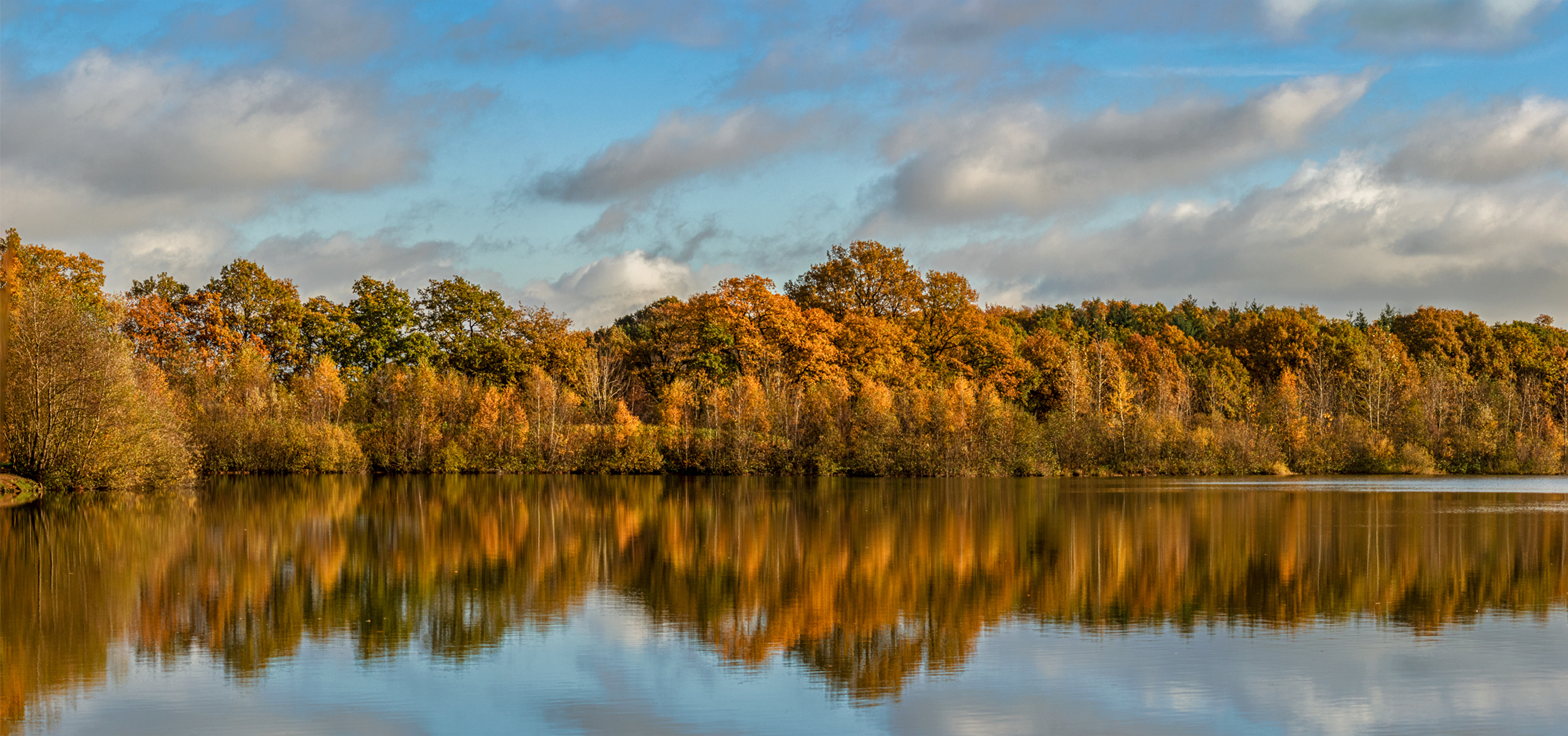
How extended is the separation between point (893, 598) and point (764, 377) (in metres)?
52.4

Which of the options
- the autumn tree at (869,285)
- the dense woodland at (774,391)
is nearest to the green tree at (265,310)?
the dense woodland at (774,391)

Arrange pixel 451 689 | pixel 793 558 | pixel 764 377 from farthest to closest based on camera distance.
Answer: pixel 764 377, pixel 793 558, pixel 451 689

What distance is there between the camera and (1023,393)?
7506 cm

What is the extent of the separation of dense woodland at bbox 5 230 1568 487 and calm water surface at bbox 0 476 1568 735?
32.5 m

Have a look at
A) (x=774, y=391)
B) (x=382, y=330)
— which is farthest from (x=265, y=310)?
(x=774, y=391)

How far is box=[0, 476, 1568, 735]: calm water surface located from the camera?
11.1 m

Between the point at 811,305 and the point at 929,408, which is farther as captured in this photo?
the point at 811,305

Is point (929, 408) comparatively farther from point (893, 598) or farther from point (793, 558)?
point (893, 598)

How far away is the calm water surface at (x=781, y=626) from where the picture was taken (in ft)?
36.6

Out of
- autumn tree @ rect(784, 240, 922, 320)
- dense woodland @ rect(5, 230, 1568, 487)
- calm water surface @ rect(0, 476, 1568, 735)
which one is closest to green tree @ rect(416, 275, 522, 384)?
dense woodland @ rect(5, 230, 1568, 487)

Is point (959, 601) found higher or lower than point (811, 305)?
lower

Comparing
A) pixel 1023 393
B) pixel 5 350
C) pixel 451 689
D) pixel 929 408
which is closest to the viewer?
pixel 451 689

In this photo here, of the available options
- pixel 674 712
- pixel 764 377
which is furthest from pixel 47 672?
pixel 764 377

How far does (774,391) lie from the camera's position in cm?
6762
